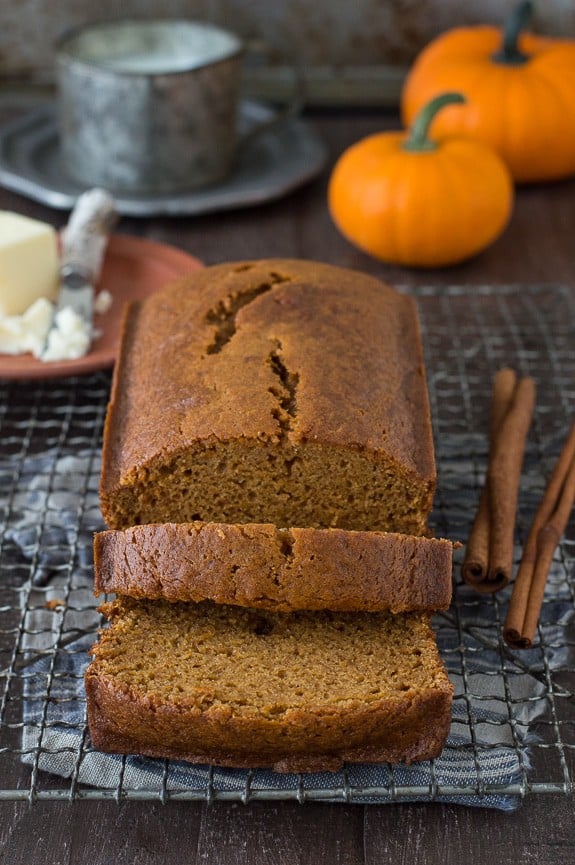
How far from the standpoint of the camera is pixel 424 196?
339 cm

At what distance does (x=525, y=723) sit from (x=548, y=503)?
688 millimetres

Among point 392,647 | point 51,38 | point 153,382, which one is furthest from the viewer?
point 51,38

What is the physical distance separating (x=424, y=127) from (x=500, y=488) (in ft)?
5.20

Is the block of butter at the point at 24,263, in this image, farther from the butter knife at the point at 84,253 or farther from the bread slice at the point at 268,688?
the bread slice at the point at 268,688

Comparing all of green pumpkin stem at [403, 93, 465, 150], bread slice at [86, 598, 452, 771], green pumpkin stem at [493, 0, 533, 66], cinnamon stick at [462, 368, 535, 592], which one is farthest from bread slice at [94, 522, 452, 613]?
green pumpkin stem at [493, 0, 533, 66]

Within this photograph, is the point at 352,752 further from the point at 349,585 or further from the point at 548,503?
the point at 548,503

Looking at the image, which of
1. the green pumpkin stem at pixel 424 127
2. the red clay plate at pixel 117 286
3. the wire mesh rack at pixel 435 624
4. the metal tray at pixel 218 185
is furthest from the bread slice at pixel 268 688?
the metal tray at pixel 218 185

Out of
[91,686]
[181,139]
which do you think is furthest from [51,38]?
[91,686]

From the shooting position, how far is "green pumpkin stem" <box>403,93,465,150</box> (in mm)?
3420

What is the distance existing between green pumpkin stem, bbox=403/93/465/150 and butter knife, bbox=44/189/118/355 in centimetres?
106

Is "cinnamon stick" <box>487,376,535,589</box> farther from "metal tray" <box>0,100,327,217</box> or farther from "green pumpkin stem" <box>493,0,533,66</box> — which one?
"green pumpkin stem" <box>493,0,533,66</box>

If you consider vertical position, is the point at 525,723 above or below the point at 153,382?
below

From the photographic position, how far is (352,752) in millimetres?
1795

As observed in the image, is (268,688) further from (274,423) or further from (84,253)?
(84,253)
